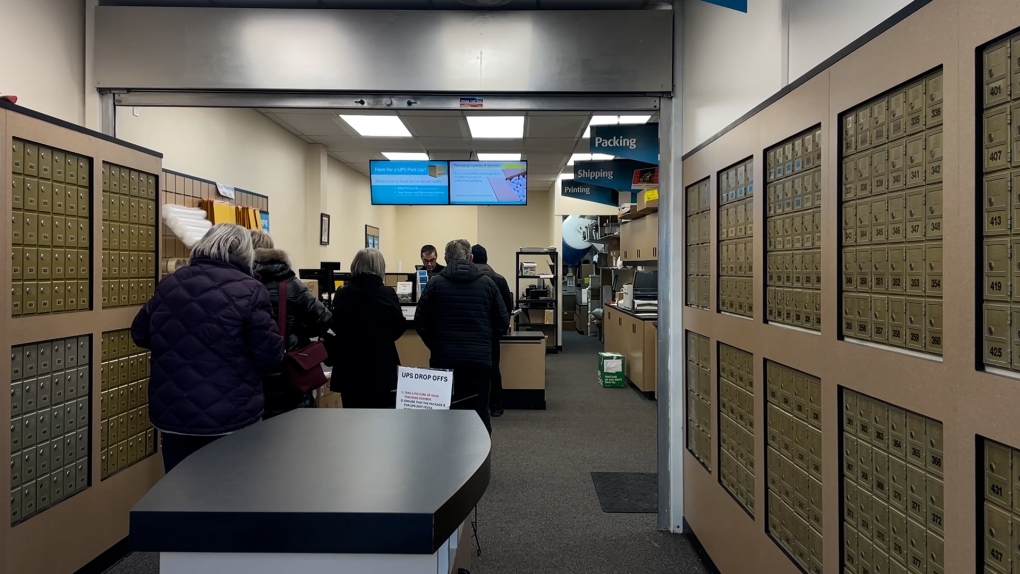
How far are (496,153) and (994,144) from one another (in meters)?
7.60

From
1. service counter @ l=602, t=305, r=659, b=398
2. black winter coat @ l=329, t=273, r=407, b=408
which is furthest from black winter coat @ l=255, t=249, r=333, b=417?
service counter @ l=602, t=305, r=659, b=398

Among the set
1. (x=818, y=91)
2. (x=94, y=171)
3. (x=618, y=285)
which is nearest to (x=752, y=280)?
(x=818, y=91)

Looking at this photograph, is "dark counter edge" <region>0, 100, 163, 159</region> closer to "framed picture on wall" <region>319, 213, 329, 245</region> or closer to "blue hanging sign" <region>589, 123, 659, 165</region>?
"blue hanging sign" <region>589, 123, 659, 165</region>

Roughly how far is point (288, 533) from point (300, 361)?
173 centimetres

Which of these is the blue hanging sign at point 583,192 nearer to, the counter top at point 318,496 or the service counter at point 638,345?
the service counter at point 638,345

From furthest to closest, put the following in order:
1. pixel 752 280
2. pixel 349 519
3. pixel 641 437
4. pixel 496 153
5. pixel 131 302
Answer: pixel 496 153
pixel 641 437
pixel 131 302
pixel 752 280
pixel 349 519

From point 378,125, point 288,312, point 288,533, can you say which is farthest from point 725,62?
point 378,125

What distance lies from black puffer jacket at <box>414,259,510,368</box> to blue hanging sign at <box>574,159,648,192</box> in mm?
3086

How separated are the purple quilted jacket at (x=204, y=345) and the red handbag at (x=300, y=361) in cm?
42

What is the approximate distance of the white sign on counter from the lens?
3018 mm

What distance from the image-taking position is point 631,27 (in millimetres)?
3205

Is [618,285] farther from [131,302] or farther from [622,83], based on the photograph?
[131,302]

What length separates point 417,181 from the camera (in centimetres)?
688

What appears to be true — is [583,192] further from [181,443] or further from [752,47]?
[181,443]
